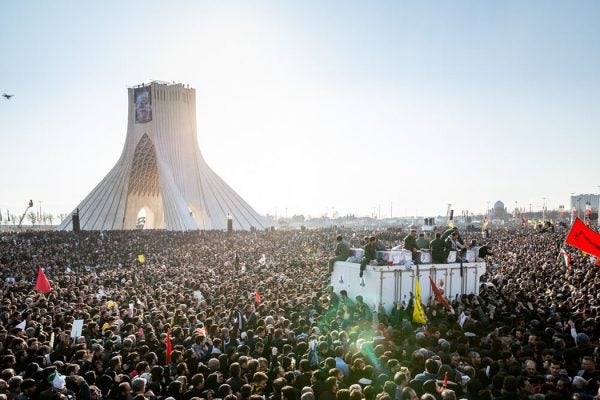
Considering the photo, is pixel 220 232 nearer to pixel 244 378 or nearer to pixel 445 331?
pixel 445 331

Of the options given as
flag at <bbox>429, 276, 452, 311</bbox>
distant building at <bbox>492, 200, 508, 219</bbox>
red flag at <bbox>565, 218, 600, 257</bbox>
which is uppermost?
distant building at <bbox>492, 200, 508, 219</bbox>

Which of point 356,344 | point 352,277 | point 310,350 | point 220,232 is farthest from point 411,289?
point 220,232

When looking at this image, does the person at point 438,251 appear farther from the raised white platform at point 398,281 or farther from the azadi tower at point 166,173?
the azadi tower at point 166,173

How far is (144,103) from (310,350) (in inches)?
1845

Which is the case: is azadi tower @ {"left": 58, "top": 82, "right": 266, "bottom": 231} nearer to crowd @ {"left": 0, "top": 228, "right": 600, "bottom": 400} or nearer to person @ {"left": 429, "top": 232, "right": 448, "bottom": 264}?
crowd @ {"left": 0, "top": 228, "right": 600, "bottom": 400}

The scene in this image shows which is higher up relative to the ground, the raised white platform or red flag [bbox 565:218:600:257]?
red flag [bbox 565:218:600:257]

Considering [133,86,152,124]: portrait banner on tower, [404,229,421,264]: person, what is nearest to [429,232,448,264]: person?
[404,229,421,264]: person

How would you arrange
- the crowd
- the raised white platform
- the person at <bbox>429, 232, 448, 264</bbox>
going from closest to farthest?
the crowd, the raised white platform, the person at <bbox>429, 232, 448, 264</bbox>

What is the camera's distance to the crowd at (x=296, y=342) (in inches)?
238

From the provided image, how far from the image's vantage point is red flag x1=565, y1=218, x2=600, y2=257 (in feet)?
41.0

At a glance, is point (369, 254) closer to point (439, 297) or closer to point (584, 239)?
point (439, 297)

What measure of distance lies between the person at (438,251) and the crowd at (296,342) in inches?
47.1

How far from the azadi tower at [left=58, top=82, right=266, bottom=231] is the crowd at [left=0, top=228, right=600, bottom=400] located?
96.6 ft

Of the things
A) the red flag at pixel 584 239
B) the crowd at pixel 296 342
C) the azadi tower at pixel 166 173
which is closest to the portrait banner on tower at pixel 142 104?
the azadi tower at pixel 166 173
